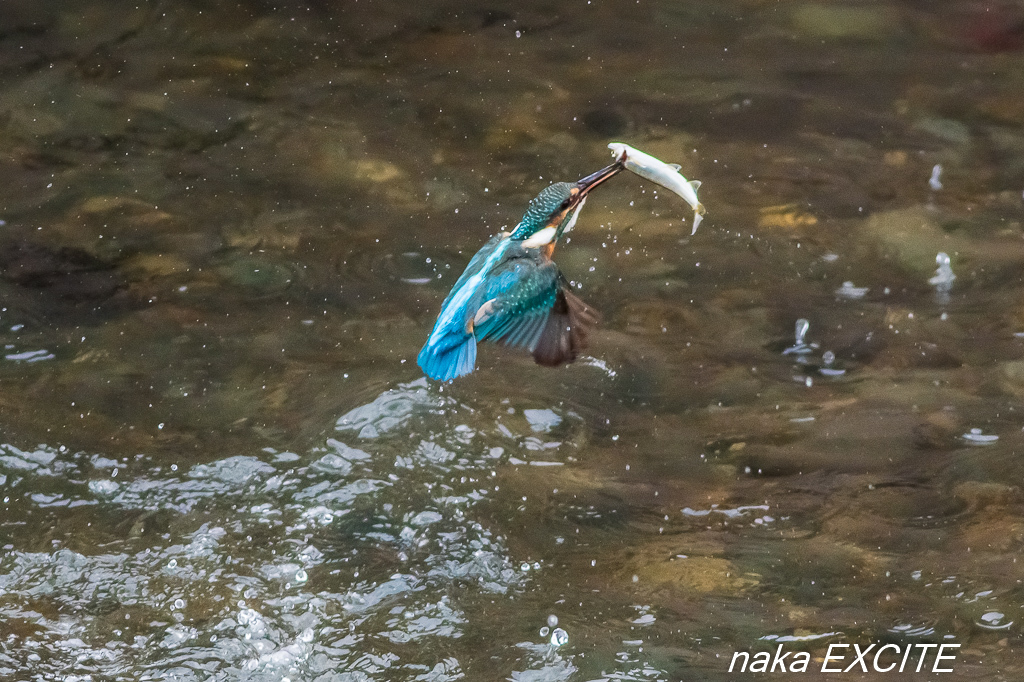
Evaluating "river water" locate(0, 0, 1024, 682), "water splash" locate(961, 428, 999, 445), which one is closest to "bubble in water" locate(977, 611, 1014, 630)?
"river water" locate(0, 0, 1024, 682)

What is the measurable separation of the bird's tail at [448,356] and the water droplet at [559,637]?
2.56 ft

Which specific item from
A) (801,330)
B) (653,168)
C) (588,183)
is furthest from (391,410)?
(801,330)

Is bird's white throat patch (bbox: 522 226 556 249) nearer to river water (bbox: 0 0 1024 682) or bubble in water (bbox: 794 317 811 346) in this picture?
river water (bbox: 0 0 1024 682)

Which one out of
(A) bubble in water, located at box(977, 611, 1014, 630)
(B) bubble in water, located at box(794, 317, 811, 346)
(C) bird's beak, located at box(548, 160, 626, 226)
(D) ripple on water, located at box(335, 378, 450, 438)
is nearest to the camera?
(C) bird's beak, located at box(548, 160, 626, 226)

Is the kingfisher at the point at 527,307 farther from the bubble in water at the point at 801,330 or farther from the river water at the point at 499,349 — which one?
the bubble in water at the point at 801,330

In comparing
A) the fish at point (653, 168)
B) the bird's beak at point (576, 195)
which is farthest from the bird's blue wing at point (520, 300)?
the fish at point (653, 168)

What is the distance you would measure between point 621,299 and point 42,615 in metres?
2.41

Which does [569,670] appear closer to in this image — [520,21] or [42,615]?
[42,615]

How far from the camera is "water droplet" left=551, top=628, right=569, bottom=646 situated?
3.14m

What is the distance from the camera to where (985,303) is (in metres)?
4.50

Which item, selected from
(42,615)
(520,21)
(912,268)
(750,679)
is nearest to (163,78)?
(520,21)

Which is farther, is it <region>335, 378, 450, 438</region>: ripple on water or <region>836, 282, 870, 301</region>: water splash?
<region>836, 282, 870, 301</region>: water splash

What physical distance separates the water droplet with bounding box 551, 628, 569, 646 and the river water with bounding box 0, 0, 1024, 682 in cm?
1

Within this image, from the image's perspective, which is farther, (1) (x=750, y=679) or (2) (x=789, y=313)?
(2) (x=789, y=313)
